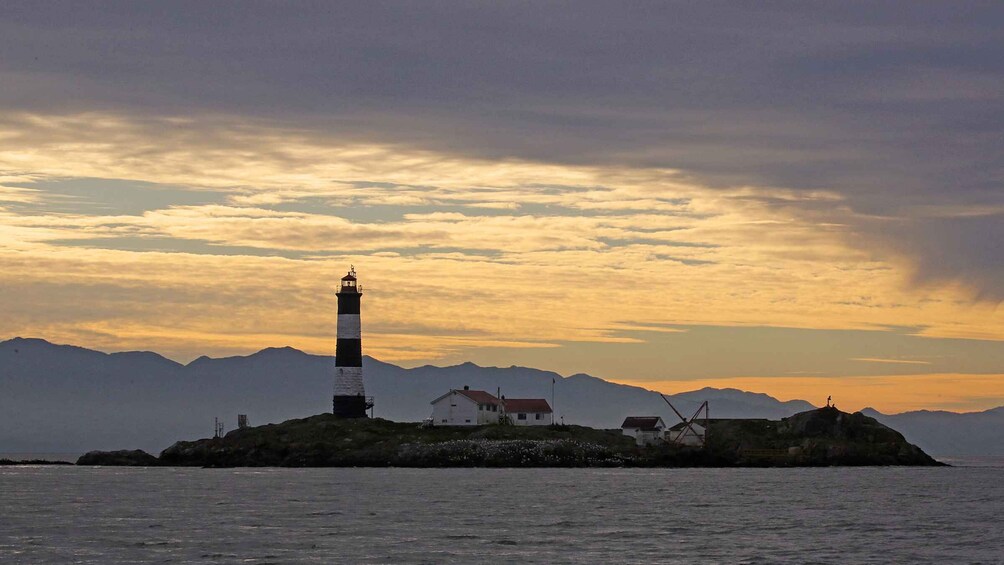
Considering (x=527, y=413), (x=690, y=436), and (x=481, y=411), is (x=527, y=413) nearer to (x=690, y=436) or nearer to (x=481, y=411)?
(x=481, y=411)

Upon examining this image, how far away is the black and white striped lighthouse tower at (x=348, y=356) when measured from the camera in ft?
463

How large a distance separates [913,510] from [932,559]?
27265mm

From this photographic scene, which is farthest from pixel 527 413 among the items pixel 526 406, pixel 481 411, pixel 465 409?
pixel 465 409

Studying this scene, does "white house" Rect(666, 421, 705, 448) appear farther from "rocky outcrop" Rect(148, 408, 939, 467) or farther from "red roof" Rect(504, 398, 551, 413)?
"red roof" Rect(504, 398, 551, 413)

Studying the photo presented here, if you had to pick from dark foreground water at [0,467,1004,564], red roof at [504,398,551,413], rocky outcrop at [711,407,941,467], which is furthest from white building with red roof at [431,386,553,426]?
dark foreground water at [0,467,1004,564]

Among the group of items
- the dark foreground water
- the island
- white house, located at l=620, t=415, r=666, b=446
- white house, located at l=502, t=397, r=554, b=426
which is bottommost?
the dark foreground water

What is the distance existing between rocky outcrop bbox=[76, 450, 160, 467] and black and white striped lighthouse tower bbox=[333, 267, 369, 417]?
82.7 ft

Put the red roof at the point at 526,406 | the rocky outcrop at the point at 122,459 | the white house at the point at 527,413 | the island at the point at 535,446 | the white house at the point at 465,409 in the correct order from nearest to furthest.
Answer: the island at the point at 535,446 < the white house at the point at 465,409 < the white house at the point at 527,413 < the red roof at the point at 526,406 < the rocky outcrop at the point at 122,459

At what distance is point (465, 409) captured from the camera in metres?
149

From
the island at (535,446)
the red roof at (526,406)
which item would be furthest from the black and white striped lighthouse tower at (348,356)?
the red roof at (526,406)

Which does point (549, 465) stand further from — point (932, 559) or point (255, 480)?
point (932, 559)

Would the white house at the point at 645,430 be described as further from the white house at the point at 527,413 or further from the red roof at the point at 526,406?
the red roof at the point at 526,406

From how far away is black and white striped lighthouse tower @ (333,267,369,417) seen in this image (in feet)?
463

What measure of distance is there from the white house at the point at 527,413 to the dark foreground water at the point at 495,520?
3299 centimetres
